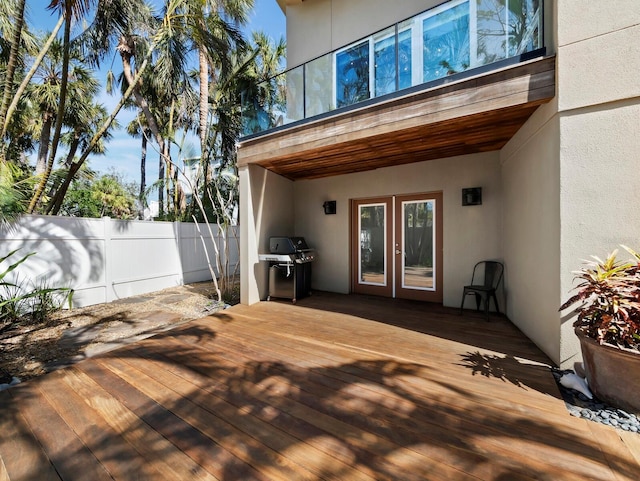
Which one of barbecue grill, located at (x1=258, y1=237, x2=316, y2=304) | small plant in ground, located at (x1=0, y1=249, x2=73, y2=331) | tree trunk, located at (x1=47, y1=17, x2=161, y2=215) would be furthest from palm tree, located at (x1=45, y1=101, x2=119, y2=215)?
barbecue grill, located at (x1=258, y1=237, x2=316, y2=304)

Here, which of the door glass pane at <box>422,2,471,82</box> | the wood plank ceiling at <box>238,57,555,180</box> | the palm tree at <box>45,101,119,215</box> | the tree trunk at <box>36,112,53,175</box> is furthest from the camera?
the tree trunk at <box>36,112,53,175</box>

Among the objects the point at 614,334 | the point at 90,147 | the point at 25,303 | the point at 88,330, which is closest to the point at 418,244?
the point at 614,334

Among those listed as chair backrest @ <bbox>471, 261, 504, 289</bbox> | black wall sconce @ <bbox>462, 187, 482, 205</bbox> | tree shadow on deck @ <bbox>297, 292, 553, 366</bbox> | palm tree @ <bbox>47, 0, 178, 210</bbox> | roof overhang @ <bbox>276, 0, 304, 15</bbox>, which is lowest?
tree shadow on deck @ <bbox>297, 292, 553, 366</bbox>

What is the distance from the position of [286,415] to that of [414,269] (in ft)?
13.9

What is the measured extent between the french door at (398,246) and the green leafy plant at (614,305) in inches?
122

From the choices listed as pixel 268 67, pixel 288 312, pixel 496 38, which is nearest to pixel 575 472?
pixel 288 312

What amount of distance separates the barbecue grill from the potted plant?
421cm

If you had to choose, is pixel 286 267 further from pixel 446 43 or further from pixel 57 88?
pixel 57 88

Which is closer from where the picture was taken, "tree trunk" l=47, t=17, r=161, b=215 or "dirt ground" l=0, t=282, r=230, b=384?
"dirt ground" l=0, t=282, r=230, b=384

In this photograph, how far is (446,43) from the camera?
11.9 feet

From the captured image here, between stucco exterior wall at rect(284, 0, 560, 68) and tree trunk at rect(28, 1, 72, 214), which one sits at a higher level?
stucco exterior wall at rect(284, 0, 560, 68)

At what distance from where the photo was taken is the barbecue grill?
5.45 meters

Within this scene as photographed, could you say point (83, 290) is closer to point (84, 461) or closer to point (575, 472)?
point (84, 461)

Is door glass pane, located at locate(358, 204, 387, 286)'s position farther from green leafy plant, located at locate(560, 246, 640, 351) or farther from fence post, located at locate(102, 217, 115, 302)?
fence post, located at locate(102, 217, 115, 302)
